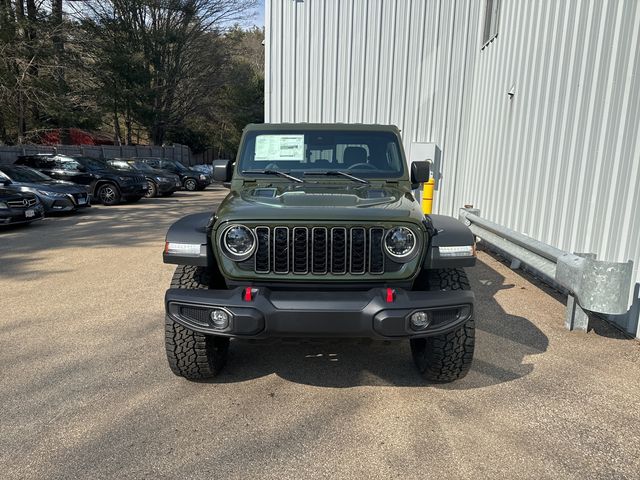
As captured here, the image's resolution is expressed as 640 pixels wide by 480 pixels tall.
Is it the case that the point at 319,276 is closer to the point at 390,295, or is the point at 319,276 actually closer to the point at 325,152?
the point at 390,295

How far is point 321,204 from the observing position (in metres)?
3.03

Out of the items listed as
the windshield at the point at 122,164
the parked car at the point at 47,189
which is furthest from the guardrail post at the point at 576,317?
the windshield at the point at 122,164

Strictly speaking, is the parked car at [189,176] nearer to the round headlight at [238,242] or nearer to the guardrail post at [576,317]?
the guardrail post at [576,317]

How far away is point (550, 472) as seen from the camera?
2.41 m

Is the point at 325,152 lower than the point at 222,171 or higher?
higher

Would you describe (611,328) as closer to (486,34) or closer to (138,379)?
(138,379)

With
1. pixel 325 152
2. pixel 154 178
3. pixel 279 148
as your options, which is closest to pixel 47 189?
pixel 154 178

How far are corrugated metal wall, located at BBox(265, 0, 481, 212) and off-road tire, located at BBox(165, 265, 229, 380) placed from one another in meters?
6.35

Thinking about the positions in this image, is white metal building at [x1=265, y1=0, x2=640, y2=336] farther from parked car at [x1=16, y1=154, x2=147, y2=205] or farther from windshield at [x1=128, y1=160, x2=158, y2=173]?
windshield at [x1=128, y1=160, x2=158, y2=173]

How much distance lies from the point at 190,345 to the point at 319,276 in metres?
1.02

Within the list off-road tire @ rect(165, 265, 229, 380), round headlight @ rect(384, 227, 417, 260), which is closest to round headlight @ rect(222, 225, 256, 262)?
off-road tire @ rect(165, 265, 229, 380)

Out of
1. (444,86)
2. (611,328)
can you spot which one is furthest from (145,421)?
(444,86)

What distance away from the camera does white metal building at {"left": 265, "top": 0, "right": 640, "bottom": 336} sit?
176 inches

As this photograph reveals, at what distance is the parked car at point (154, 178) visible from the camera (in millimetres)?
18163
